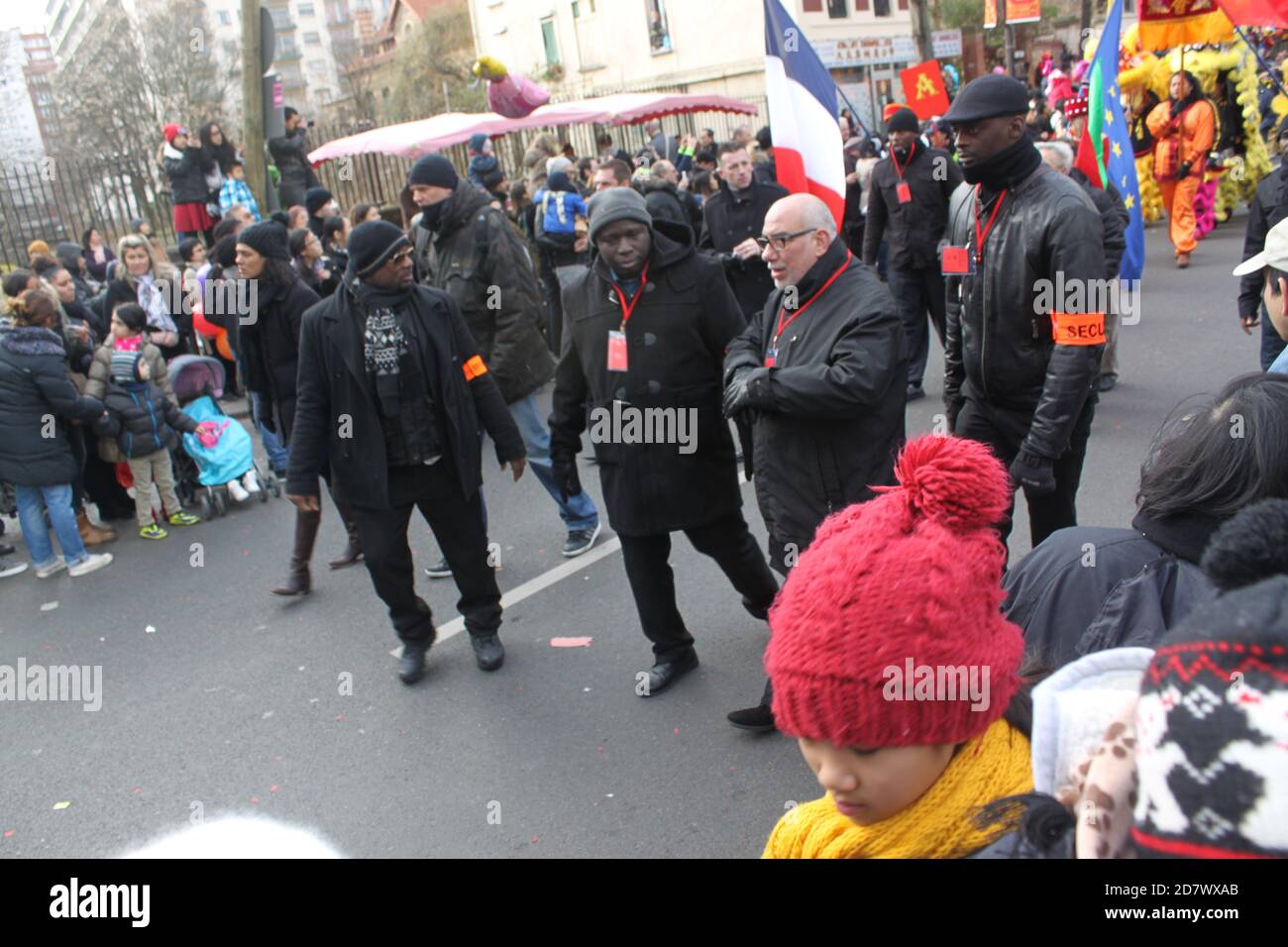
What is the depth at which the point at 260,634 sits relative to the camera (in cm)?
526

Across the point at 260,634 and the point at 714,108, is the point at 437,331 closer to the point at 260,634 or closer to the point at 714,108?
the point at 260,634

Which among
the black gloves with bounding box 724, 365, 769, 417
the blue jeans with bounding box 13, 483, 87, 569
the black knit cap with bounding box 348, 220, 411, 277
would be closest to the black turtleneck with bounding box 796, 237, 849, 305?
the black gloves with bounding box 724, 365, 769, 417

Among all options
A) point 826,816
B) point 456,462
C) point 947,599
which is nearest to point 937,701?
point 947,599

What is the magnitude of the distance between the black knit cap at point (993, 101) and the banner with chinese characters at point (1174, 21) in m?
6.64

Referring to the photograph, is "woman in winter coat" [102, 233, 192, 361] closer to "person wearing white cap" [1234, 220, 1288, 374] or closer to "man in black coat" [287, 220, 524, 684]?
"man in black coat" [287, 220, 524, 684]

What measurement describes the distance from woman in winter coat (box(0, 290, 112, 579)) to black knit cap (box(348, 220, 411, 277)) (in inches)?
127

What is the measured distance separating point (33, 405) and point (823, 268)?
521cm

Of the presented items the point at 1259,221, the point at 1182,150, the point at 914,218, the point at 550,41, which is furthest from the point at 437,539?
the point at 550,41

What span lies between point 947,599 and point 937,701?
0.13 m

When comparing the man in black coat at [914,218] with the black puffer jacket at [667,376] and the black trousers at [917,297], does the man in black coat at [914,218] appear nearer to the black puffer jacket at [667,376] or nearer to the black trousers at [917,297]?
the black trousers at [917,297]

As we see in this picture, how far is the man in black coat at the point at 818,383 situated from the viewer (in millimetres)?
3178

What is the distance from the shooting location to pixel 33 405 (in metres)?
6.29

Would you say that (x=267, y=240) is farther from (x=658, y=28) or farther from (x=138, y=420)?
(x=658, y=28)

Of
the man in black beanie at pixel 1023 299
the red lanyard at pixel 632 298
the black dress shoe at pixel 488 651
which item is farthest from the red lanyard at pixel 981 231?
the black dress shoe at pixel 488 651
